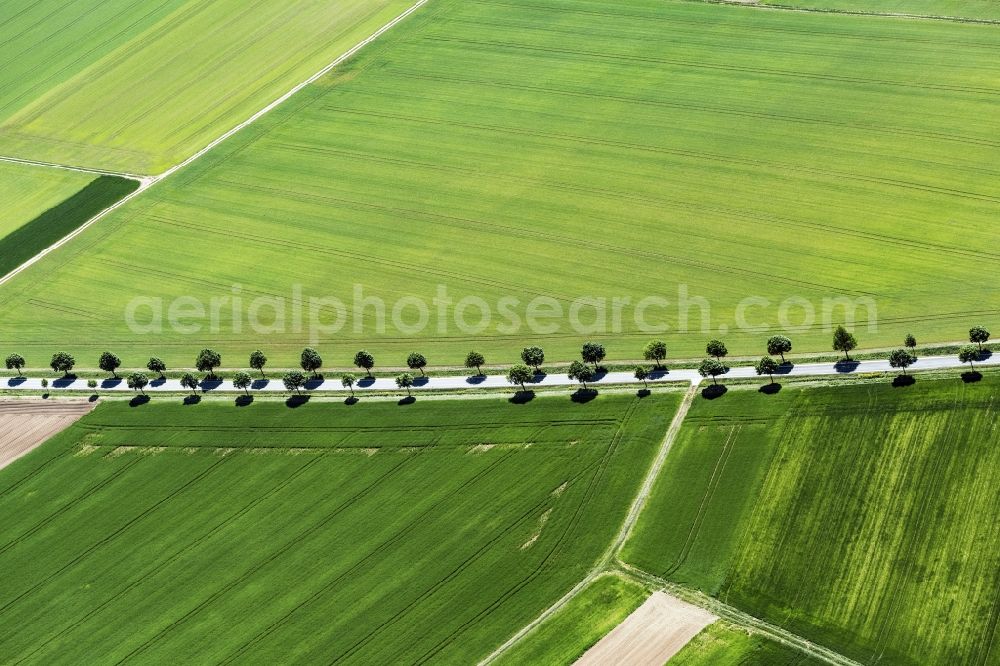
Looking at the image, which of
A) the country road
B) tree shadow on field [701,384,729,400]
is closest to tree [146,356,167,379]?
the country road

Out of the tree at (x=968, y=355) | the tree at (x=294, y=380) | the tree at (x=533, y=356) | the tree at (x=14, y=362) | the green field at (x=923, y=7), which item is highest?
the green field at (x=923, y=7)

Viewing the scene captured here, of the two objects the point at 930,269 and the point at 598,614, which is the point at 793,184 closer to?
the point at 930,269

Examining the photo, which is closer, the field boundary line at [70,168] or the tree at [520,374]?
the tree at [520,374]

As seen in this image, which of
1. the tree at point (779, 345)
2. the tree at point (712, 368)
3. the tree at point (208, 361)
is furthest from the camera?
the tree at point (208, 361)

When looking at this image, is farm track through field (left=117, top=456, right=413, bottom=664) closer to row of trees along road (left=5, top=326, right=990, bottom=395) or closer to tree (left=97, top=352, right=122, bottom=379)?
row of trees along road (left=5, top=326, right=990, bottom=395)

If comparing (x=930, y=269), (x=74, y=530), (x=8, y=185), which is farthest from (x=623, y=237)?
(x=8, y=185)

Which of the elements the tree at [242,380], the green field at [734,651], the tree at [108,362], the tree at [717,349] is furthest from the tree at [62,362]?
the green field at [734,651]

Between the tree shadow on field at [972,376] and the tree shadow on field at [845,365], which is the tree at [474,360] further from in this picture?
the tree shadow on field at [972,376]
